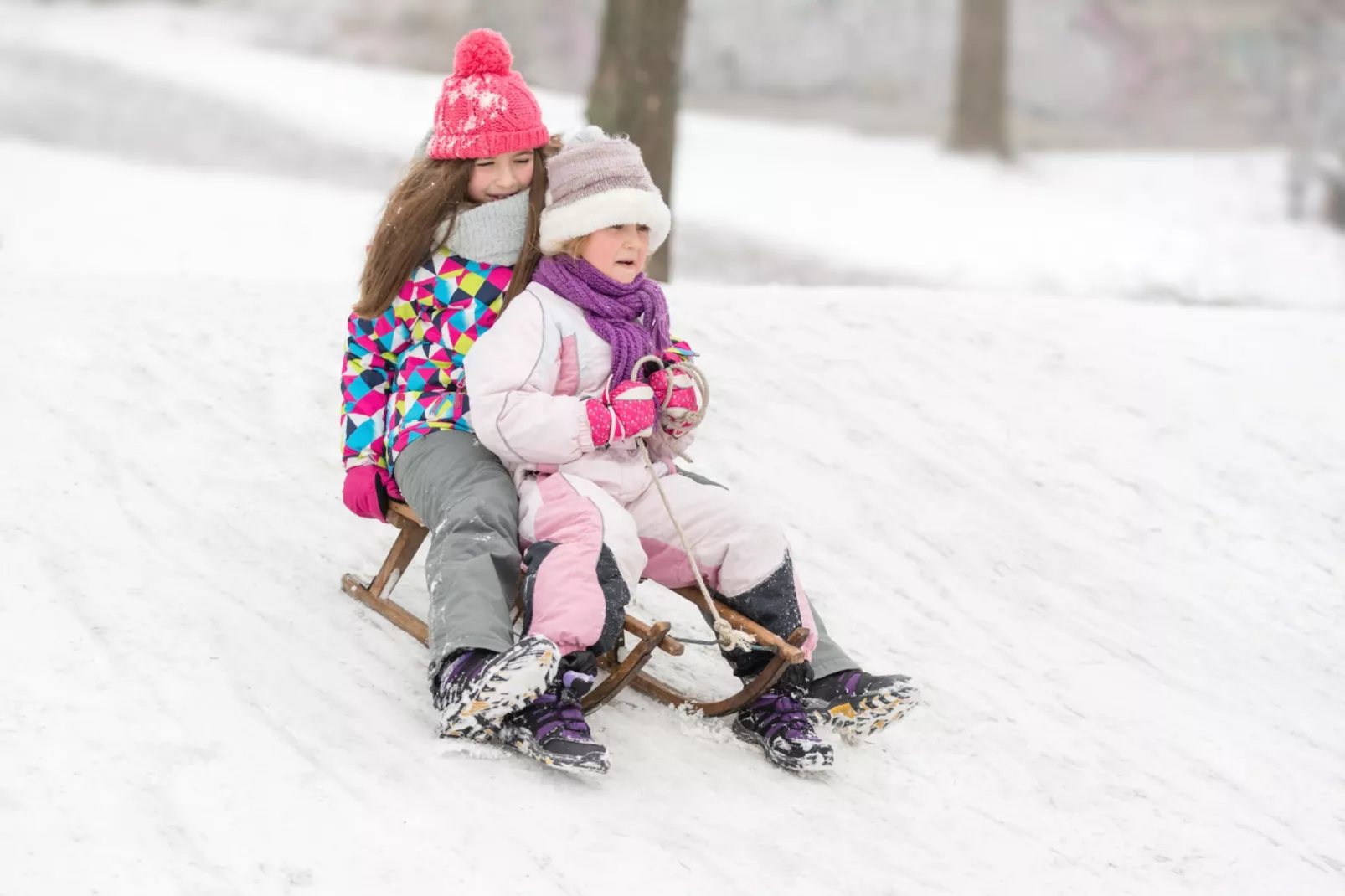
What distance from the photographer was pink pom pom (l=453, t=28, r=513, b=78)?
351cm

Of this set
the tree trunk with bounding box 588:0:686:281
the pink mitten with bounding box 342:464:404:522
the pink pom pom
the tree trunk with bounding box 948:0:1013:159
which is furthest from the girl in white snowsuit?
the tree trunk with bounding box 948:0:1013:159

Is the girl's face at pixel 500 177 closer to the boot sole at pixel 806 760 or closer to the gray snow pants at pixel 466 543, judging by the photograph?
the gray snow pants at pixel 466 543

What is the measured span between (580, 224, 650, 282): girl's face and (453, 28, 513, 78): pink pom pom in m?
0.50

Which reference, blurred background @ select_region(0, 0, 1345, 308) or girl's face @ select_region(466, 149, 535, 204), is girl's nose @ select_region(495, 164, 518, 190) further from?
blurred background @ select_region(0, 0, 1345, 308)

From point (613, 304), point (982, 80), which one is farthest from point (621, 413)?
point (982, 80)

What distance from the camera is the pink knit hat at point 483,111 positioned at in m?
3.44

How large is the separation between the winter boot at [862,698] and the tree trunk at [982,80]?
12983 millimetres

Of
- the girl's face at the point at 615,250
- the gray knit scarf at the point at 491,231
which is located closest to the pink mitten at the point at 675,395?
the girl's face at the point at 615,250

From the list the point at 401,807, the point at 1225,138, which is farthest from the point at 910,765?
the point at 1225,138

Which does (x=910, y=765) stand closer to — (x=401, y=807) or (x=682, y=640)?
(x=682, y=640)

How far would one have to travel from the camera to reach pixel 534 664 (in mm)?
2861

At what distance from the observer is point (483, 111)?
3434 millimetres

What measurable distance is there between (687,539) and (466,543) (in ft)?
1.67

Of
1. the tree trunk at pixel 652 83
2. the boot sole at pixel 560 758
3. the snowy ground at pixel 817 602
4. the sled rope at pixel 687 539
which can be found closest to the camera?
the snowy ground at pixel 817 602
